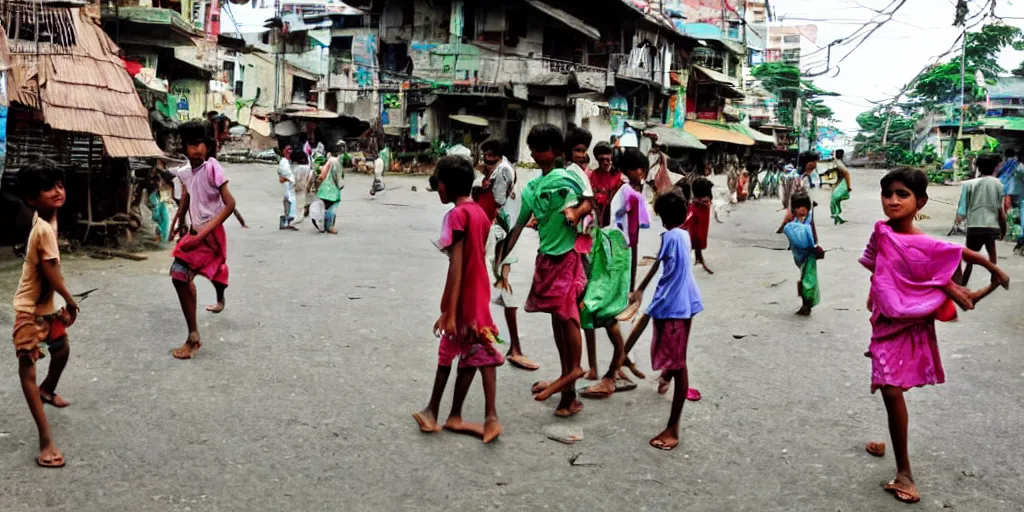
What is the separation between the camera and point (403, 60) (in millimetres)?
38844

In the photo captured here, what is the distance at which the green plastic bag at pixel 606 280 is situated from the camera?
5.00 meters

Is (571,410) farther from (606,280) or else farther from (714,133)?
(714,133)

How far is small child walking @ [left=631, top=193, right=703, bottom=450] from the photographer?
4383 mm

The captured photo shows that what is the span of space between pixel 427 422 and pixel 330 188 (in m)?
9.64

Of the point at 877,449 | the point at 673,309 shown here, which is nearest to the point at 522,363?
the point at 673,309

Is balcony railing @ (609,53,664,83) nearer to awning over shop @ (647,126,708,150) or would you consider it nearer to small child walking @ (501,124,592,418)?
awning over shop @ (647,126,708,150)

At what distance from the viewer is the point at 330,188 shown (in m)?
13.6

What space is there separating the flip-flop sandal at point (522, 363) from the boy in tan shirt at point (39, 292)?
111 inches

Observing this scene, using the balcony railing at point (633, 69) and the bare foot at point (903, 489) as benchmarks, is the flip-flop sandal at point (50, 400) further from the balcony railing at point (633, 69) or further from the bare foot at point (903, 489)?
the balcony railing at point (633, 69)

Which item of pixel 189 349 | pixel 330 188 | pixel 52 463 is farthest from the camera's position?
pixel 330 188

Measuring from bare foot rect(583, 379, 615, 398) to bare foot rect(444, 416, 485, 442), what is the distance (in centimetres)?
94

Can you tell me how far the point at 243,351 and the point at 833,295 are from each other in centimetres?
591

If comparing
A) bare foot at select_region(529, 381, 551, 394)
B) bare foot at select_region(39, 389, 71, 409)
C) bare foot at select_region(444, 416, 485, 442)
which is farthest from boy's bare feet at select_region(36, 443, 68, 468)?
bare foot at select_region(529, 381, 551, 394)

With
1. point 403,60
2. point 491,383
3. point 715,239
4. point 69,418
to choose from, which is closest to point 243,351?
point 69,418
